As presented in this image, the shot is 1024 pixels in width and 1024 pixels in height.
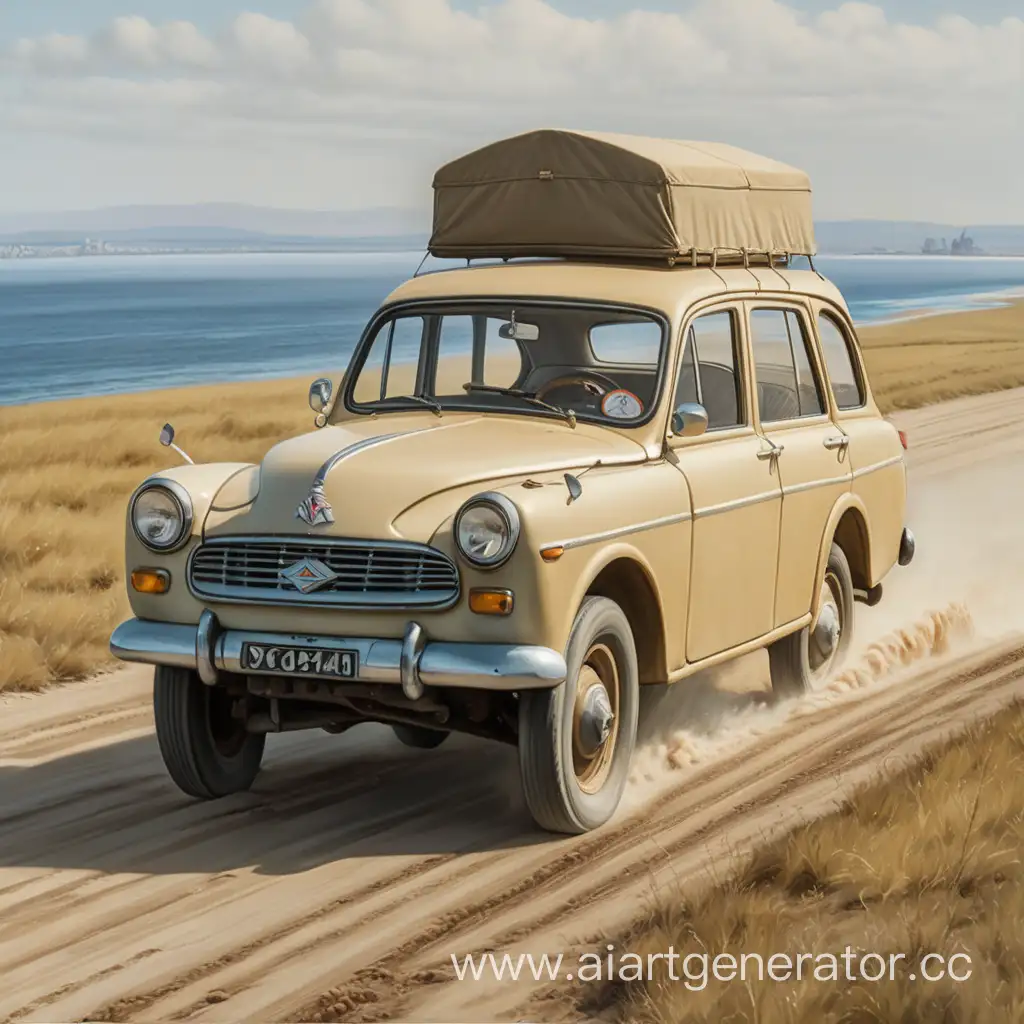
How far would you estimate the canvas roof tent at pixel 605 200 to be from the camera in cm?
857

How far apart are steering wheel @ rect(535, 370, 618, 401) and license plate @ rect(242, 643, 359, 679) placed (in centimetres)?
184

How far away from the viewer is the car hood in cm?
679

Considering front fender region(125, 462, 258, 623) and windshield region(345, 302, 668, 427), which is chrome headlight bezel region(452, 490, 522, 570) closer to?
front fender region(125, 462, 258, 623)

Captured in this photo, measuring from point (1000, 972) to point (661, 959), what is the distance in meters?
0.91

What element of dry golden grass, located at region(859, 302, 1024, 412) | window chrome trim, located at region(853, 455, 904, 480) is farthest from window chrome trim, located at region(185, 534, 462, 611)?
dry golden grass, located at region(859, 302, 1024, 412)

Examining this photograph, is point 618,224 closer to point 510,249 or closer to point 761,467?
point 510,249

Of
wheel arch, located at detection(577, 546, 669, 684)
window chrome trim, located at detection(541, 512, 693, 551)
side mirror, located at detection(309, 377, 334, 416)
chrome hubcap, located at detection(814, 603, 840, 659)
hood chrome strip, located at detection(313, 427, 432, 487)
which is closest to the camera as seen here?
window chrome trim, located at detection(541, 512, 693, 551)

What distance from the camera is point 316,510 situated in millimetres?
6801

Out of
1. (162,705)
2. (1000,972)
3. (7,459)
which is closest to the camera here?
(1000,972)

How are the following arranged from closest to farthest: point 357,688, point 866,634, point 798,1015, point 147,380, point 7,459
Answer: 1. point 798,1015
2. point 357,688
3. point 866,634
4. point 7,459
5. point 147,380

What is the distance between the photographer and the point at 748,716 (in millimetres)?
9070

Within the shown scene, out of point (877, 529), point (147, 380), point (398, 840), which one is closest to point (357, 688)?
point (398, 840)

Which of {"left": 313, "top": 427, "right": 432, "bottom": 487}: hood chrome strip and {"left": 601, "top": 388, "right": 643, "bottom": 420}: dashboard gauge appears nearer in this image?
{"left": 313, "top": 427, "right": 432, "bottom": 487}: hood chrome strip

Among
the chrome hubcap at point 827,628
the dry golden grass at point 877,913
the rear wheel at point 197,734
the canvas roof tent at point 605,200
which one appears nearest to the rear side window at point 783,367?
the canvas roof tent at point 605,200
